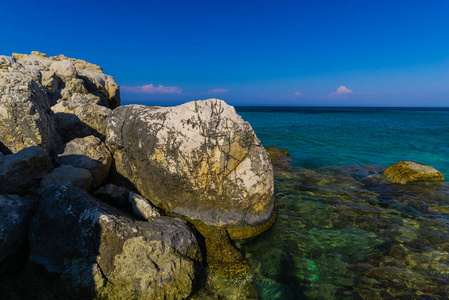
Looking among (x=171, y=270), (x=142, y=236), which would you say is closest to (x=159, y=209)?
(x=142, y=236)

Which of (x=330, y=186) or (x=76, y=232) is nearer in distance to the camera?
(x=76, y=232)

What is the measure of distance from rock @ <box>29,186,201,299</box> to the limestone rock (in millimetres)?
1224

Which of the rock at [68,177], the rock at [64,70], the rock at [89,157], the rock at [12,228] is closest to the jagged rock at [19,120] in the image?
the rock at [89,157]

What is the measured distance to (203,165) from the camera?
199 inches

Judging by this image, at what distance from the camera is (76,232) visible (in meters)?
3.74

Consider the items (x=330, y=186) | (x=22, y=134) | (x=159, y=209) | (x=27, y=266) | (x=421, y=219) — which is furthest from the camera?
(x=330, y=186)

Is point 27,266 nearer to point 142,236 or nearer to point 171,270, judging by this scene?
point 142,236

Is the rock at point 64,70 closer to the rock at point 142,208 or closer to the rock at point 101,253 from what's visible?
the rock at point 142,208

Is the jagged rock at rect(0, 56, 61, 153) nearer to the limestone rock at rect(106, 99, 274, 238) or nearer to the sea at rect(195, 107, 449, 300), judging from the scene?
the limestone rock at rect(106, 99, 274, 238)

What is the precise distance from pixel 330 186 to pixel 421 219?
2.86 metres

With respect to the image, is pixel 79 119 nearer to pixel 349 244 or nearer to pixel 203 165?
pixel 203 165

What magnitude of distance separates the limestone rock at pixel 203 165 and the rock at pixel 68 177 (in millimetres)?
1073

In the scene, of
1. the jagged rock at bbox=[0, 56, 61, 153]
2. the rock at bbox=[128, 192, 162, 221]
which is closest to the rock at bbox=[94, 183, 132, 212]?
the rock at bbox=[128, 192, 162, 221]

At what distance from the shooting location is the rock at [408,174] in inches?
386
